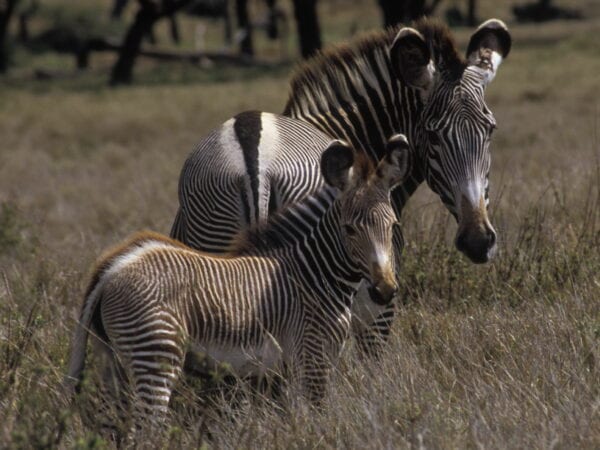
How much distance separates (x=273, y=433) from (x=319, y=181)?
212 cm

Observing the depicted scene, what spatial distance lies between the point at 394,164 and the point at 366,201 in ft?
0.82

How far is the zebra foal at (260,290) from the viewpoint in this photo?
475cm

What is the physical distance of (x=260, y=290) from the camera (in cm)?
529

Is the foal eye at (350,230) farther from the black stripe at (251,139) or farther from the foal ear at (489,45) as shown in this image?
the foal ear at (489,45)

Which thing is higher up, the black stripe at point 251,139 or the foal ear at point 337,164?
the foal ear at point 337,164

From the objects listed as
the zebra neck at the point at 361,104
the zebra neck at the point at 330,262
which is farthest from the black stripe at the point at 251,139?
the zebra neck at the point at 330,262

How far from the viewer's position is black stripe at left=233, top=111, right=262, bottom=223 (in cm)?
619

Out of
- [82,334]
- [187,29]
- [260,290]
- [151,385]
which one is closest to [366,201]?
[260,290]

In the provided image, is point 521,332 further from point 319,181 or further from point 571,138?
point 571,138

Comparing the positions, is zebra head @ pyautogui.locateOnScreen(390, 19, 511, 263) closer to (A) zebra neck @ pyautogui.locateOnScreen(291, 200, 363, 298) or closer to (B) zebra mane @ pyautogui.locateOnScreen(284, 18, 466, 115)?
(B) zebra mane @ pyautogui.locateOnScreen(284, 18, 466, 115)

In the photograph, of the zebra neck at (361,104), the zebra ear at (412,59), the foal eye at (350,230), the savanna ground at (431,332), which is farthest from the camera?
the zebra neck at (361,104)

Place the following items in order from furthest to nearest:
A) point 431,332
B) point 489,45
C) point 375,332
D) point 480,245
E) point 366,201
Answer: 1. point 489,45
2. point 431,332
3. point 375,332
4. point 480,245
5. point 366,201

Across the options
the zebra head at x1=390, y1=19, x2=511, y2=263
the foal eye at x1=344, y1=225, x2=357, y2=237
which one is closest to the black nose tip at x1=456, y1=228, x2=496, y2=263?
the zebra head at x1=390, y1=19, x2=511, y2=263

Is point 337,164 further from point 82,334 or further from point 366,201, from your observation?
point 82,334
